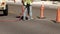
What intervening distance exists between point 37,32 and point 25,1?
473cm

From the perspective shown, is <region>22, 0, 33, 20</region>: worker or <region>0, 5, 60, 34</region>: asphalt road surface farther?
<region>22, 0, 33, 20</region>: worker

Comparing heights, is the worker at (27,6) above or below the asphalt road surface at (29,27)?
above

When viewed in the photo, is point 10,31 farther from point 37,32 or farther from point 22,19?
point 22,19

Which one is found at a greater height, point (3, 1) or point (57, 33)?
point (3, 1)

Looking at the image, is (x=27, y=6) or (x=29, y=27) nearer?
(x=29, y=27)

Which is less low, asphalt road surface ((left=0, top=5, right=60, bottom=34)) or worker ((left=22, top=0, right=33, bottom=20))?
worker ((left=22, top=0, right=33, bottom=20))

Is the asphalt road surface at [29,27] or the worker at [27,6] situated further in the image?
the worker at [27,6]

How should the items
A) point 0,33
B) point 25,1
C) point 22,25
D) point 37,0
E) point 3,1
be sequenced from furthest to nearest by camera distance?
point 37,0 < point 3,1 < point 25,1 < point 22,25 < point 0,33

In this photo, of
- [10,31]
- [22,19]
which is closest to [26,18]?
[22,19]

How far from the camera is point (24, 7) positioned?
54.9 feet

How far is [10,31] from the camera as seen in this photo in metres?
12.3

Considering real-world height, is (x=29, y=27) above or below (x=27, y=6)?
below

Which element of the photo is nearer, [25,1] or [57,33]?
[57,33]

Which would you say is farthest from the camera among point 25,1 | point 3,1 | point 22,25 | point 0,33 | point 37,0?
point 37,0
